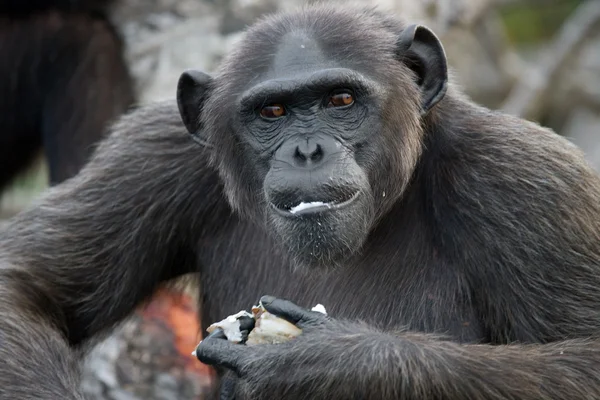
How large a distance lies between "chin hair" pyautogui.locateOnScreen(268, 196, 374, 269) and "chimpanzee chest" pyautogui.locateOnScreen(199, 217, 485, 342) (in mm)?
232

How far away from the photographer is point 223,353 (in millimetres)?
4746

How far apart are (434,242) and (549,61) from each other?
24.0 feet

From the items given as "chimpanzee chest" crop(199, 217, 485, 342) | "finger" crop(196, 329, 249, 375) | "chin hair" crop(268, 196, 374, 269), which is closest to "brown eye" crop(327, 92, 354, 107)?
"chin hair" crop(268, 196, 374, 269)

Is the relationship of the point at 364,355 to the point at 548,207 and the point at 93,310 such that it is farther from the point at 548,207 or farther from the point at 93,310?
the point at 93,310

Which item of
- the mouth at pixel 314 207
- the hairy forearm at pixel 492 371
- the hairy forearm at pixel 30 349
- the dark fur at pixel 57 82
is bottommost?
the dark fur at pixel 57 82

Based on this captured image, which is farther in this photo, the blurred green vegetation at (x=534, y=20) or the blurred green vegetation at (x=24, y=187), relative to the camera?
the blurred green vegetation at (x=534, y=20)

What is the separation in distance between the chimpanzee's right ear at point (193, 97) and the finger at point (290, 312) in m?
1.11

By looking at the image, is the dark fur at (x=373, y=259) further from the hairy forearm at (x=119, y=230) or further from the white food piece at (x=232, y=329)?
the white food piece at (x=232, y=329)

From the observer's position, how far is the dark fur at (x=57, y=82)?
31.5 feet

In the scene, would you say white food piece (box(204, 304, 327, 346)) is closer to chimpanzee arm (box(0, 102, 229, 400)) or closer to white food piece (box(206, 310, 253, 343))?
white food piece (box(206, 310, 253, 343))

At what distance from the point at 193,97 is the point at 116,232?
821mm

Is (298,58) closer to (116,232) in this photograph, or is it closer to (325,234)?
(325,234)

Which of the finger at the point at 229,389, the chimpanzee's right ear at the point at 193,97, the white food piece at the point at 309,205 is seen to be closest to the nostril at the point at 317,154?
the white food piece at the point at 309,205

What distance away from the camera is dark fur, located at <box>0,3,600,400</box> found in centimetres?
467
